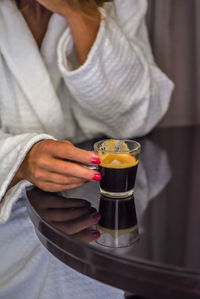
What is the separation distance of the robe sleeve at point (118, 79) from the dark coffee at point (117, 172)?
0.38m

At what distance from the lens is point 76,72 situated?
3.32ft

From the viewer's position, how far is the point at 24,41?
1.07m

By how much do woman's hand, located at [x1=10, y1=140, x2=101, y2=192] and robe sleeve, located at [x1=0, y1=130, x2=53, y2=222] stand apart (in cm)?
2

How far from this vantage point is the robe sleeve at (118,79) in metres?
1.04

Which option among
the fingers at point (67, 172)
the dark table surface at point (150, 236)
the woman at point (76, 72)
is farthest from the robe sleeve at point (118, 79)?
the fingers at point (67, 172)

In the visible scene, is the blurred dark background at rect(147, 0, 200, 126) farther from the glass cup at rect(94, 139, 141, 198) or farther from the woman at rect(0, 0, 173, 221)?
the glass cup at rect(94, 139, 141, 198)

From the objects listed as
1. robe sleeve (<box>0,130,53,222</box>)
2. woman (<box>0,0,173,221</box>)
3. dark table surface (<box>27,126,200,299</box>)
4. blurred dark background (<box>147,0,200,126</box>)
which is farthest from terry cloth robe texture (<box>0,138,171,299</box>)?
blurred dark background (<box>147,0,200,126</box>)

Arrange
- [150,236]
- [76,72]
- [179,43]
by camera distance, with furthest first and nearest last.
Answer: [179,43] < [76,72] < [150,236]

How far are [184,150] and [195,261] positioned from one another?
0.51 meters

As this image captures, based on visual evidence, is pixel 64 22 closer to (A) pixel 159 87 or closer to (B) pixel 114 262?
(A) pixel 159 87

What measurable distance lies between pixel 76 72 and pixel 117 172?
1.32ft

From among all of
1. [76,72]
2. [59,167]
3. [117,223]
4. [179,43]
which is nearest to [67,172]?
[59,167]

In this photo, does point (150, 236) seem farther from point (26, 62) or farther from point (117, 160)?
point (26, 62)

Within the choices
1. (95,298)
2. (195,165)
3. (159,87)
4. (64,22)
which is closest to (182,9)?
(159,87)
